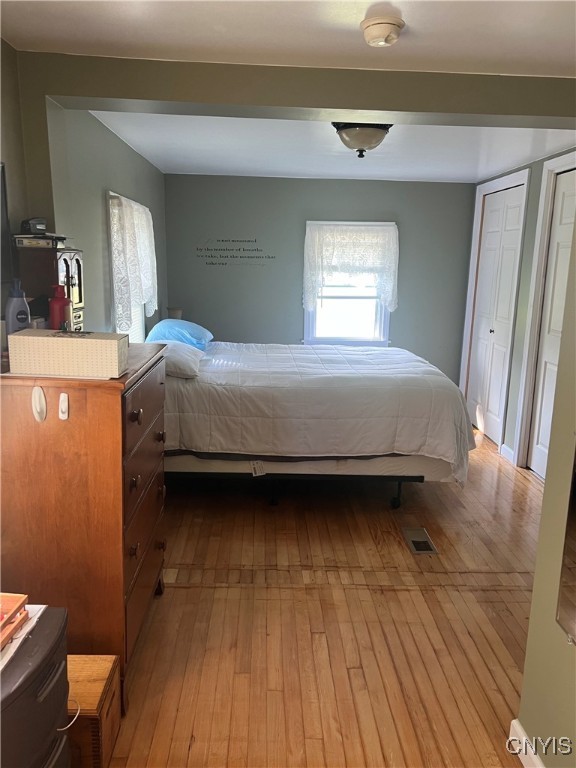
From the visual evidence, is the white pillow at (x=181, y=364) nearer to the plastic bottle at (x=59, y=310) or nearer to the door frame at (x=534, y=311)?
the plastic bottle at (x=59, y=310)

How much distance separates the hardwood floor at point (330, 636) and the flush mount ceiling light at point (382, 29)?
7.32 feet

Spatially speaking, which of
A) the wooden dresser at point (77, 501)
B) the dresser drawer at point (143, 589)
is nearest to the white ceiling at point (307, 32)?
the wooden dresser at point (77, 501)

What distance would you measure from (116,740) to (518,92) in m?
2.81

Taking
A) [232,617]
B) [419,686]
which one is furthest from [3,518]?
[419,686]

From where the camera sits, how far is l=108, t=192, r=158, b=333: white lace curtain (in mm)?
3340

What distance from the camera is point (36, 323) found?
1.96 m

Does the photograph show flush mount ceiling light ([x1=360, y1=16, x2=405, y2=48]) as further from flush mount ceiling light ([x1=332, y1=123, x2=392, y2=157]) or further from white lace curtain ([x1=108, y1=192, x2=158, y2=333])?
white lace curtain ([x1=108, y1=192, x2=158, y2=333])

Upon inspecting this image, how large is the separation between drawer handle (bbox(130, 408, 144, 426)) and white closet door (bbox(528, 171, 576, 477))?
2892mm

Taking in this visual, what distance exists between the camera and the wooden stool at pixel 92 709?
60.1 inches

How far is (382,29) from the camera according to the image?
1.76m

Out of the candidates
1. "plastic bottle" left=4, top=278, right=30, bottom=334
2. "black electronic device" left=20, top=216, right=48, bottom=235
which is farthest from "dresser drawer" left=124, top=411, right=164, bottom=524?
"black electronic device" left=20, top=216, right=48, bottom=235

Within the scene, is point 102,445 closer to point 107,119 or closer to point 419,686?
point 419,686

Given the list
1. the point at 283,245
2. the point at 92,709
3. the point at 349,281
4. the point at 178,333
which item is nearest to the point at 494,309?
the point at 349,281

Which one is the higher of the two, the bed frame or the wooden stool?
the bed frame
